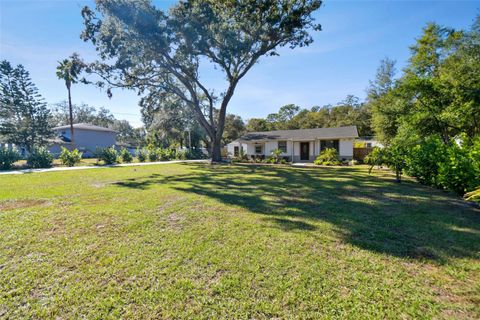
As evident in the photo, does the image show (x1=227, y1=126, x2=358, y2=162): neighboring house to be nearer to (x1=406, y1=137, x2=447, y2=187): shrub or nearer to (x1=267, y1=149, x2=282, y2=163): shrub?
(x1=267, y1=149, x2=282, y2=163): shrub

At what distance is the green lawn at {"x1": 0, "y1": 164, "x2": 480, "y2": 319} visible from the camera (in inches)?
86.3

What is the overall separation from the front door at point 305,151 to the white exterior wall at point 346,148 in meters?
3.22

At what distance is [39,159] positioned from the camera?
54.3 ft

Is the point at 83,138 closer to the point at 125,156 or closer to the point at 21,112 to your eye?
the point at 21,112

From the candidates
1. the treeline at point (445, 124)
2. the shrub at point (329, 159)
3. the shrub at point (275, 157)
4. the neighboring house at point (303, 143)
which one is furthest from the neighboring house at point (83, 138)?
the treeline at point (445, 124)

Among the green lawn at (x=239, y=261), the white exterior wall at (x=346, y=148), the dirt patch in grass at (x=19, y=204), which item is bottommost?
the green lawn at (x=239, y=261)

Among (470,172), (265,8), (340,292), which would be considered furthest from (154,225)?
(265,8)

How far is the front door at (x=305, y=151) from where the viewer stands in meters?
23.0

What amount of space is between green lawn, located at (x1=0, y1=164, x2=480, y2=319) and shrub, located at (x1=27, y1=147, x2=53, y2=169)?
14540mm

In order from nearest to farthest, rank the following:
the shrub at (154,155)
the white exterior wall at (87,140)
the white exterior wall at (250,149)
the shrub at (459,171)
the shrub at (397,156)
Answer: the shrub at (459,171)
the shrub at (397,156)
the shrub at (154,155)
the white exterior wall at (250,149)
the white exterior wall at (87,140)

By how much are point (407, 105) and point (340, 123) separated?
26.5m

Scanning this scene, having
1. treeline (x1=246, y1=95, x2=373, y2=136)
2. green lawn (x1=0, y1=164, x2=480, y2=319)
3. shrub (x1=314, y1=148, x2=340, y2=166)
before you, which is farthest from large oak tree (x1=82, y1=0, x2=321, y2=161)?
treeline (x1=246, y1=95, x2=373, y2=136)

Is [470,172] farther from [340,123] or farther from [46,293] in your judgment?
[340,123]

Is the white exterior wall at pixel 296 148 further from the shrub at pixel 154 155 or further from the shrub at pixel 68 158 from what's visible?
the shrub at pixel 68 158
